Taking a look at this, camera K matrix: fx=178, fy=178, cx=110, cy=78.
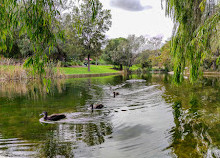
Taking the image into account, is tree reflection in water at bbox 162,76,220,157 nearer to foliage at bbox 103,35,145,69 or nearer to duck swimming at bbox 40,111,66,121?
duck swimming at bbox 40,111,66,121

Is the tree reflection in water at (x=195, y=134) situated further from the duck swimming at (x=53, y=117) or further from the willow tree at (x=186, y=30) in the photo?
the duck swimming at (x=53, y=117)

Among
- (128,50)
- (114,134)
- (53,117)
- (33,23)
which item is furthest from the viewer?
(128,50)

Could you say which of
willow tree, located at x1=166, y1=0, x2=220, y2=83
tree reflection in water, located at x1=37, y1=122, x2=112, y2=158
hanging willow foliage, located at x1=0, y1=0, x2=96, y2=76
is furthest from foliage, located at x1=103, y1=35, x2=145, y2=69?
hanging willow foliage, located at x1=0, y1=0, x2=96, y2=76

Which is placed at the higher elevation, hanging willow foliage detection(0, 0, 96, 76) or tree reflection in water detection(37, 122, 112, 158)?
hanging willow foliage detection(0, 0, 96, 76)

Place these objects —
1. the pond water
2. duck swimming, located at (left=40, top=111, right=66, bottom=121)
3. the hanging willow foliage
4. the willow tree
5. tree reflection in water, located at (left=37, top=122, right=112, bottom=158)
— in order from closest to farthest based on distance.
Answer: the hanging willow foliage
the willow tree
the pond water
tree reflection in water, located at (left=37, top=122, right=112, bottom=158)
duck swimming, located at (left=40, top=111, right=66, bottom=121)

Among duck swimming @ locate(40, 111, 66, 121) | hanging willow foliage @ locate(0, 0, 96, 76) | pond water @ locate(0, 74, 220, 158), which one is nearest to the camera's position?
hanging willow foliage @ locate(0, 0, 96, 76)

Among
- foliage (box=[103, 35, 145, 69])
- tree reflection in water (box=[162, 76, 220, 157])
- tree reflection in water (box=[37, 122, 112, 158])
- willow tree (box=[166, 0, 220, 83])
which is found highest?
foliage (box=[103, 35, 145, 69])

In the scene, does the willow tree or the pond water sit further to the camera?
the pond water

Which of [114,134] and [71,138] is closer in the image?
[71,138]

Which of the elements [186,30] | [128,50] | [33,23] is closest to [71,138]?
[33,23]

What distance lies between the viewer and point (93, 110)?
10242 millimetres

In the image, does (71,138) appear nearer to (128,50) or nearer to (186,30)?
(186,30)

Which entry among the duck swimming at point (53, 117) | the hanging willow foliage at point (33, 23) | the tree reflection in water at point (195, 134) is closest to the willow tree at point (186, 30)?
the tree reflection in water at point (195, 134)

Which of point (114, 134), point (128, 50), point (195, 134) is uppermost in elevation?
point (128, 50)
